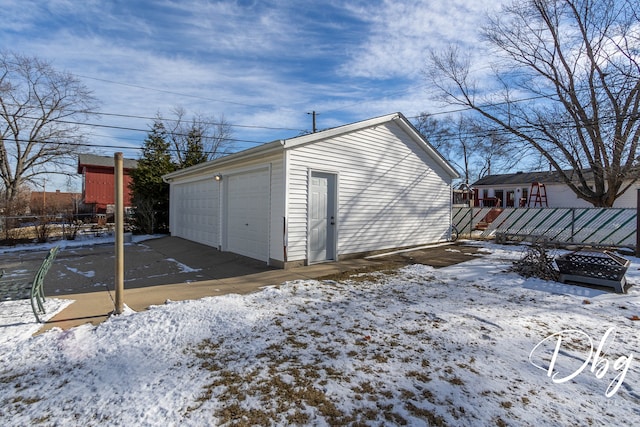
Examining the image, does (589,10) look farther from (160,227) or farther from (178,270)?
(160,227)

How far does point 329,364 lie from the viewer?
3047mm

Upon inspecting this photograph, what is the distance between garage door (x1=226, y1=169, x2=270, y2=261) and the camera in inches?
318

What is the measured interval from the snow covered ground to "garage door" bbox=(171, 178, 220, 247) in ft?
19.6

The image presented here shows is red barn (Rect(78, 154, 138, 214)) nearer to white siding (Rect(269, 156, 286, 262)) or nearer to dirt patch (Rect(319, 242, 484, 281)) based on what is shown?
white siding (Rect(269, 156, 286, 262))

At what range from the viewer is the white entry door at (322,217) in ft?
25.9

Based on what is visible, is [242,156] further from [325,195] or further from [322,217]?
[322,217]

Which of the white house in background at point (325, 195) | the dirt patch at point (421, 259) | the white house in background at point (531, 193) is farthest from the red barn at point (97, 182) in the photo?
the white house in background at point (531, 193)

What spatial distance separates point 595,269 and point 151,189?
16912 millimetres

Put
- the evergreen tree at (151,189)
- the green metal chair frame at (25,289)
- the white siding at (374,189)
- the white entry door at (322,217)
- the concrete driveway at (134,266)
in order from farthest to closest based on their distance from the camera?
the evergreen tree at (151,189)
the white entry door at (322,217)
the white siding at (374,189)
the concrete driveway at (134,266)
the green metal chair frame at (25,289)

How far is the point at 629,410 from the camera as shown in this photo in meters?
2.44

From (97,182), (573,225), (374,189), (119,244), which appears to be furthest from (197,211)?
(97,182)

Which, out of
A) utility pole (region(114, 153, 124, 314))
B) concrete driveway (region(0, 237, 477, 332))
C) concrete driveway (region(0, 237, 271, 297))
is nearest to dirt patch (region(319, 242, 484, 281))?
concrete driveway (region(0, 237, 477, 332))

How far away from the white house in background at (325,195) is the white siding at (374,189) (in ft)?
0.09

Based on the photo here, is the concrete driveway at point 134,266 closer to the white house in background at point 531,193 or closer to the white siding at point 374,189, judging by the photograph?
the white siding at point 374,189
